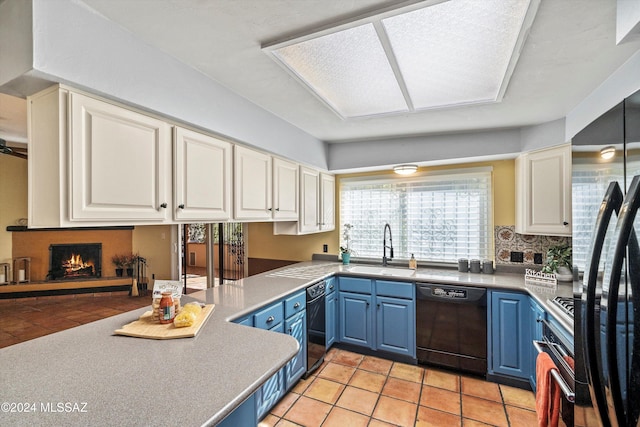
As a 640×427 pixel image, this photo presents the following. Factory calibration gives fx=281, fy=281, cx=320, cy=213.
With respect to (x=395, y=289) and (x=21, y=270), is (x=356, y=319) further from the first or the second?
(x=21, y=270)

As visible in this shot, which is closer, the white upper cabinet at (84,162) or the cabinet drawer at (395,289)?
the white upper cabinet at (84,162)

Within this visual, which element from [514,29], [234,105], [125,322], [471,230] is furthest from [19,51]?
[471,230]

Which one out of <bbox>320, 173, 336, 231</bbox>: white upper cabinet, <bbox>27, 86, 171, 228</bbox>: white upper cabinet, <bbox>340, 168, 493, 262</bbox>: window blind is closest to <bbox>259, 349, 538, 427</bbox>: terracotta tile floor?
<bbox>340, 168, 493, 262</bbox>: window blind

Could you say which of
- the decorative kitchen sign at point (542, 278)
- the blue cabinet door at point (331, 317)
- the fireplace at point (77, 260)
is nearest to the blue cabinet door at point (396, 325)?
the blue cabinet door at point (331, 317)

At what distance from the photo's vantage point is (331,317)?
2.95 metres

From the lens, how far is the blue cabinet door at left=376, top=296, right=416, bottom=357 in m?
2.72

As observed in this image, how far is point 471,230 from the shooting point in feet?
10.4

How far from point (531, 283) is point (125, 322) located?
3.08 meters

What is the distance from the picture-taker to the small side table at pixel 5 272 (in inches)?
129

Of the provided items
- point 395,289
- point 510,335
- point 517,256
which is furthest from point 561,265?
point 395,289

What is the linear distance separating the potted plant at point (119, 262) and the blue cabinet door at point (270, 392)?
2882mm

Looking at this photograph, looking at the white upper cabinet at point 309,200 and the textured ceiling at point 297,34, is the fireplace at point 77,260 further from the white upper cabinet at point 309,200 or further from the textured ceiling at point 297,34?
the white upper cabinet at point 309,200

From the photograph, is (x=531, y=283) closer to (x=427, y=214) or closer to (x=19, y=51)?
(x=427, y=214)

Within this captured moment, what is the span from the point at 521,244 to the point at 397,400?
2011 millimetres
